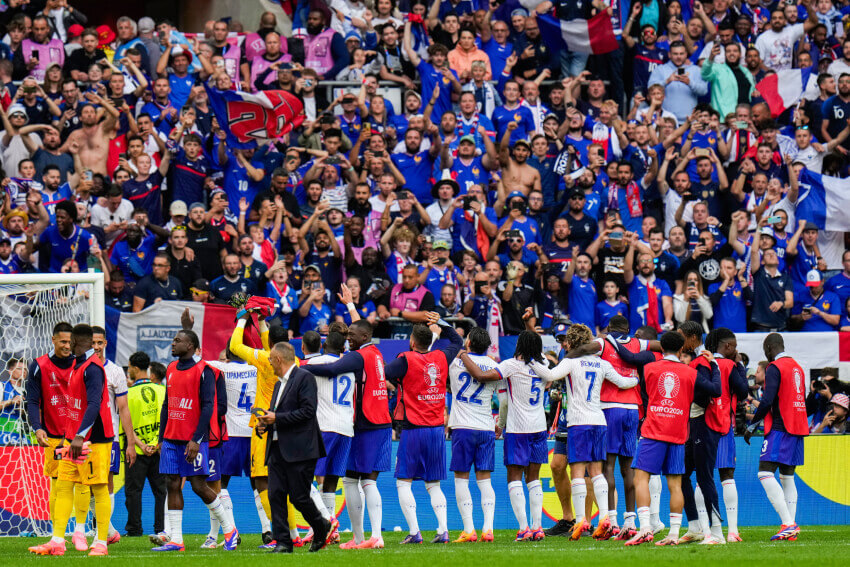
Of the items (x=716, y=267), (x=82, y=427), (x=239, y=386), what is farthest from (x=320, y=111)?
(x=82, y=427)

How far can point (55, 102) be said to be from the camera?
22297mm

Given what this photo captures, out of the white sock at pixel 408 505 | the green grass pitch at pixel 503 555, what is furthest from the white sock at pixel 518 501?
the white sock at pixel 408 505

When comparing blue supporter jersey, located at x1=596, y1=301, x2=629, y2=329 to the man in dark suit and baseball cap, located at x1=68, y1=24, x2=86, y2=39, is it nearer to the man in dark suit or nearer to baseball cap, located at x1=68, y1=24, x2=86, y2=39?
the man in dark suit

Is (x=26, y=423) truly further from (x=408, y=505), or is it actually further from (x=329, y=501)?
(x=408, y=505)

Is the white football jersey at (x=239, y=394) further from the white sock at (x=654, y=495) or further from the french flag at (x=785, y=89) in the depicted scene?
the french flag at (x=785, y=89)

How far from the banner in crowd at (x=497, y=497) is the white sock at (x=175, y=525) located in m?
3.09

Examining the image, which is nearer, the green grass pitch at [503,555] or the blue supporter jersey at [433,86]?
the green grass pitch at [503,555]

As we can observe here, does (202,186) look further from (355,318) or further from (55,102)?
(355,318)

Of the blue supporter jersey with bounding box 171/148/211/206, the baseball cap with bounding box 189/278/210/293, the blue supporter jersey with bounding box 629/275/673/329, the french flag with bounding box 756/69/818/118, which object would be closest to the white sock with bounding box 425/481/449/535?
the baseball cap with bounding box 189/278/210/293

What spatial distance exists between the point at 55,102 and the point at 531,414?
38.5 feet

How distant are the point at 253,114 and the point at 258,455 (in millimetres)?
9433

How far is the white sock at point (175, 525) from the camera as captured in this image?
13.9m

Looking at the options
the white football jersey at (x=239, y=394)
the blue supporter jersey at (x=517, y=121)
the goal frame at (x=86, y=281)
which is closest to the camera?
the white football jersey at (x=239, y=394)

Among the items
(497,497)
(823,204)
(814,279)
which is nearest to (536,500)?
(497,497)
